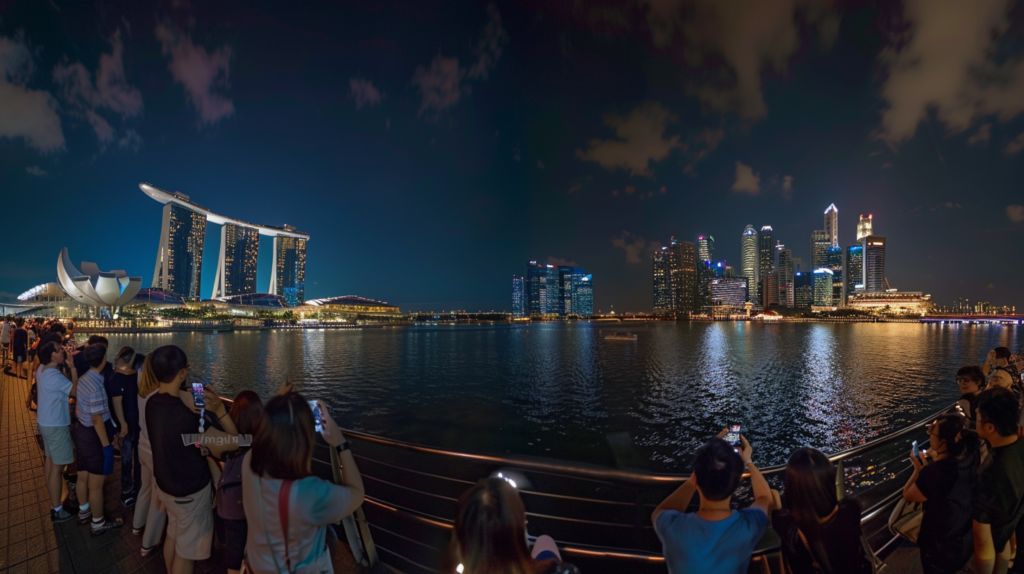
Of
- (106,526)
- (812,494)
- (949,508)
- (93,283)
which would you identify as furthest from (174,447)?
(93,283)

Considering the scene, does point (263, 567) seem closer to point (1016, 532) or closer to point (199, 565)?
point (199, 565)

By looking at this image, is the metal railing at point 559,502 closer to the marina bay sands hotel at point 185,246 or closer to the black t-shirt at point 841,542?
the black t-shirt at point 841,542

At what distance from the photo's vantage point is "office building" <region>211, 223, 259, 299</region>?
183125mm

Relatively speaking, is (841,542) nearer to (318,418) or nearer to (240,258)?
(318,418)

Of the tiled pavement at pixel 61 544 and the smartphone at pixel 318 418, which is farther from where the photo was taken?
the tiled pavement at pixel 61 544

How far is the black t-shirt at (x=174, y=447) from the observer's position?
2609mm

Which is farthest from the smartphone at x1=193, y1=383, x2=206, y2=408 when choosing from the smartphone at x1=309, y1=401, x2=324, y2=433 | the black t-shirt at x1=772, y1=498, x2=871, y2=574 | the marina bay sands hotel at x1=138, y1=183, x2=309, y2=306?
the marina bay sands hotel at x1=138, y1=183, x2=309, y2=306

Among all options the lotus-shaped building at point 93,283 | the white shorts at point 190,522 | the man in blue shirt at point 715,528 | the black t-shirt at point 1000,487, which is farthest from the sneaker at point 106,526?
the lotus-shaped building at point 93,283

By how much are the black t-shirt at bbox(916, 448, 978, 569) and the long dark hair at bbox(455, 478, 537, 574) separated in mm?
2724

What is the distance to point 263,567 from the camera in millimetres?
1976

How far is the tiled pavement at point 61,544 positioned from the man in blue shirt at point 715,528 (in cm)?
256

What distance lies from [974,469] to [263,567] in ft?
13.0

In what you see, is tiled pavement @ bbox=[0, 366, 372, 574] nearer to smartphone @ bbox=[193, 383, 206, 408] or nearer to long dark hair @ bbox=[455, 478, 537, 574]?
smartphone @ bbox=[193, 383, 206, 408]

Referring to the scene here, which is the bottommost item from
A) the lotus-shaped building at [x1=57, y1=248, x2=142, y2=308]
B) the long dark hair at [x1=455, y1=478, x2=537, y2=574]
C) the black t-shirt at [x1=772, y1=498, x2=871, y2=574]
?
the black t-shirt at [x1=772, y1=498, x2=871, y2=574]
